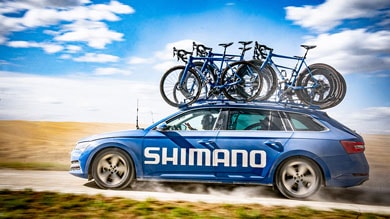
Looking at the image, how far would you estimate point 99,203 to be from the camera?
16.2ft

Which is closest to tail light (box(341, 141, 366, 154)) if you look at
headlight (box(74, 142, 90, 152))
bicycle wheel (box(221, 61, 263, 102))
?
bicycle wheel (box(221, 61, 263, 102))

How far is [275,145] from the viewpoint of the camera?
20.1ft

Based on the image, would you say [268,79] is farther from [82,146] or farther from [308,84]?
[82,146]

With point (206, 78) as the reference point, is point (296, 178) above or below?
below

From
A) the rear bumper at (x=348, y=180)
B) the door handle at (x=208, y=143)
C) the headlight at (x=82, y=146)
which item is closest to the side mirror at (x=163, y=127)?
the door handle at (x=208, y=143)

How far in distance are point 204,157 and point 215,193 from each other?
29.7 inches

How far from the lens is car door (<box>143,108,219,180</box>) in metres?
6.21

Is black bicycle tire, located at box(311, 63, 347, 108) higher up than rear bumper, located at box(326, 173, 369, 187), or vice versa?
black bicycle tire, located at box(311, 63, 347, 108)

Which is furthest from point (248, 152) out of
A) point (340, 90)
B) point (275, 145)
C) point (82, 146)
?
point (82, 146)

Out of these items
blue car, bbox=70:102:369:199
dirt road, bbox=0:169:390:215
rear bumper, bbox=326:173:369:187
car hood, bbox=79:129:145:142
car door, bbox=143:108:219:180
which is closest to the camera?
dirt road, bbox=0:169:390:215

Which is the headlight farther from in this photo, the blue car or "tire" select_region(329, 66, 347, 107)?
"tire" select_region(329, 66, 347, 107)

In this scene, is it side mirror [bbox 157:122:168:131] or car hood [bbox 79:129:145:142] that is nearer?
side mirror [bbox 157:122:168:131]

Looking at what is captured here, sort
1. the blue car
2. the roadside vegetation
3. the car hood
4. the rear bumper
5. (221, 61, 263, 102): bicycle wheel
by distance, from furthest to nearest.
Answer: (221, 61, 263, 102): bicycle wheel, the car hood, the blue car, the rear bumper, the roadside vegetation

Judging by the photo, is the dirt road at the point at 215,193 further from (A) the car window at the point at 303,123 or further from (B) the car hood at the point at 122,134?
(A) the car window at the point at 303,123
